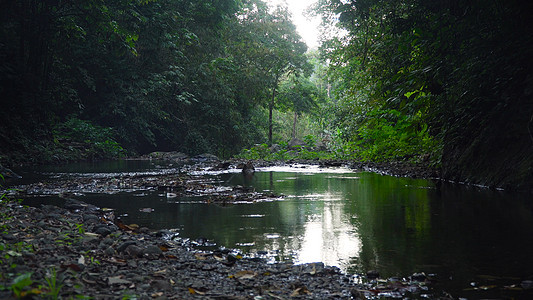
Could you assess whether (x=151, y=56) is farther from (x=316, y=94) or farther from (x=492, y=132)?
(x=492, y=132)

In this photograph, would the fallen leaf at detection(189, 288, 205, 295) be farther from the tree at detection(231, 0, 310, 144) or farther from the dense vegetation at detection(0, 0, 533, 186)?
the tree at detection(231, 0, 310, 144)

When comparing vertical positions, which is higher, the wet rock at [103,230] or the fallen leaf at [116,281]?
the wet rock at [103,230]

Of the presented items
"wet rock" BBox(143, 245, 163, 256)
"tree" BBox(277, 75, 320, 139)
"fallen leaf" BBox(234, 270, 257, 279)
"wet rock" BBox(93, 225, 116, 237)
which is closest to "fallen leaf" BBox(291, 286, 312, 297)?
"fallen leaf" BBox(234, 270, 257, 279)

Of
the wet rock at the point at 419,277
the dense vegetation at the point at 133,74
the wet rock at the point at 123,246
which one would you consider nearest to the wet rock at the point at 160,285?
the wet rock at the point at 123,246

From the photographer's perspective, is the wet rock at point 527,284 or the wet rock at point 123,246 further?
the wet rock at point 123,246

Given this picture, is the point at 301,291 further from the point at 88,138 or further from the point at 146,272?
the point at 88,138

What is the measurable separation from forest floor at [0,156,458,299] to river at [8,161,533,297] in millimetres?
202

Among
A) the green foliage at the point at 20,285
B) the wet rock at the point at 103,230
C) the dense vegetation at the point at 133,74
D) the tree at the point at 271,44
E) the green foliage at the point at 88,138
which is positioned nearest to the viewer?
the green foliage at the point at 20,285

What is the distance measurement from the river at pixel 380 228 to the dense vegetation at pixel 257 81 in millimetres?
1211

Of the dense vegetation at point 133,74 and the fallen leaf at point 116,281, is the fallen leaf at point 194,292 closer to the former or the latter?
the fallen leaf at point 116,281

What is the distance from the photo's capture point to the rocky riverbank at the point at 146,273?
67.0 inches

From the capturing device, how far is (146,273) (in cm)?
214

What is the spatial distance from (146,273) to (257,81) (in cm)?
2274

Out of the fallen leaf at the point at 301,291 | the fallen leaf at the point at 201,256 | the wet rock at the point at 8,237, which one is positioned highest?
the wet rock at the point at 8,237
